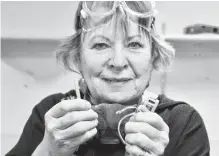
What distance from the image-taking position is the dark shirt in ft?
2.34

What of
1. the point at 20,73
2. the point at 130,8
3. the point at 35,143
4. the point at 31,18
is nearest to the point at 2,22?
the point at 31,18

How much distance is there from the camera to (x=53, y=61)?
1357mm

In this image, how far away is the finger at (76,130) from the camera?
0.56m

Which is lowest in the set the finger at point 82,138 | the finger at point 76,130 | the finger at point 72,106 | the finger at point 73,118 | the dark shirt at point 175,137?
the dark shirt at point 175,137

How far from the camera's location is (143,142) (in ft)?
1.77

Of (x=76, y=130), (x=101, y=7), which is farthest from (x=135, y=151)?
(x=101, y=7)

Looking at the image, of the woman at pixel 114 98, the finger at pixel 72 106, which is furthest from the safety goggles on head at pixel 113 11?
the finger at pixel 72 106

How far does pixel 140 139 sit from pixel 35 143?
17.4 inches

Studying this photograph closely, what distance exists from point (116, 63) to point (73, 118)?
0.18 m

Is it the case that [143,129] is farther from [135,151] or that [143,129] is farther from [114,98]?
[114,98]

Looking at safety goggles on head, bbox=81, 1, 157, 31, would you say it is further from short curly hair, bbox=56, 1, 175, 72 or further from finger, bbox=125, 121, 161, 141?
finger, bbox=125, 121, 161, 141

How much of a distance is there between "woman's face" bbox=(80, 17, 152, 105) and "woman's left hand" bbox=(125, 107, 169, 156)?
129 millimetres

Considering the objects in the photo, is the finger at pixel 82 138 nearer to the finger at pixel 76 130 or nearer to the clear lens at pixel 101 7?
the finger at pixel 76 130

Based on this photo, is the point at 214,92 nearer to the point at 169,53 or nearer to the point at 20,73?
the point at 169,53
